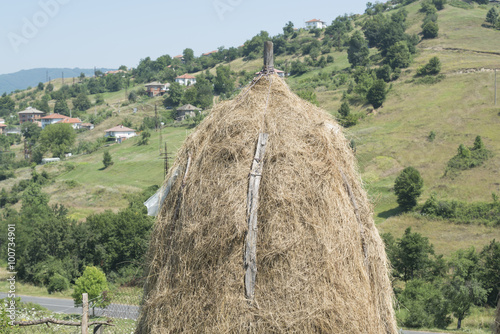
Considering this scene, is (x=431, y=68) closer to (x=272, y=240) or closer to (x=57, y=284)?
(x=57, y=284)

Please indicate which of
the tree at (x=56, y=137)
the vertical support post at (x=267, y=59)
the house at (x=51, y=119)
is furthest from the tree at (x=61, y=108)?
the vertical support post at (x=267, y=59)

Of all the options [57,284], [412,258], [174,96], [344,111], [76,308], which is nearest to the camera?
[76,308]

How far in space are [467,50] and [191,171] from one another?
100403mm

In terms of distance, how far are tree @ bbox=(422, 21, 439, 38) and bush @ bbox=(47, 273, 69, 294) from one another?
318ft

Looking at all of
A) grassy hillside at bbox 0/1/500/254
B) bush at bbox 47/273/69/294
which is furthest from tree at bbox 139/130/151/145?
bush at bbox 47/273/69/294

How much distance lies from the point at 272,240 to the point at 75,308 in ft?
87.6

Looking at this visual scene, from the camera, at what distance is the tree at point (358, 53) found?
10062 cm

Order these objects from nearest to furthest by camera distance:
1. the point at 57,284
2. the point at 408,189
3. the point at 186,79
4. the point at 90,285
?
the point at 90,285
the point at 57,284
the point at 408,189
the point at 186,79

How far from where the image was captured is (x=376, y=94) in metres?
75.5

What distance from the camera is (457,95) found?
71875 millimetres

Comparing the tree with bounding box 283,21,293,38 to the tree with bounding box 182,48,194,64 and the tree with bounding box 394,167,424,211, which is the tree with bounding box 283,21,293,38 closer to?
the tree with bounding box 182,48,194,64

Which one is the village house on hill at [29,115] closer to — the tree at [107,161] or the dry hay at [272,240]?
the tree at [107,161]

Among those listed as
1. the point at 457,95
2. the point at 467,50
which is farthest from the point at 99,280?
the point at 467,50

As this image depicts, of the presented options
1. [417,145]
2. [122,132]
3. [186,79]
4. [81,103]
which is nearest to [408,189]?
[417,145]
